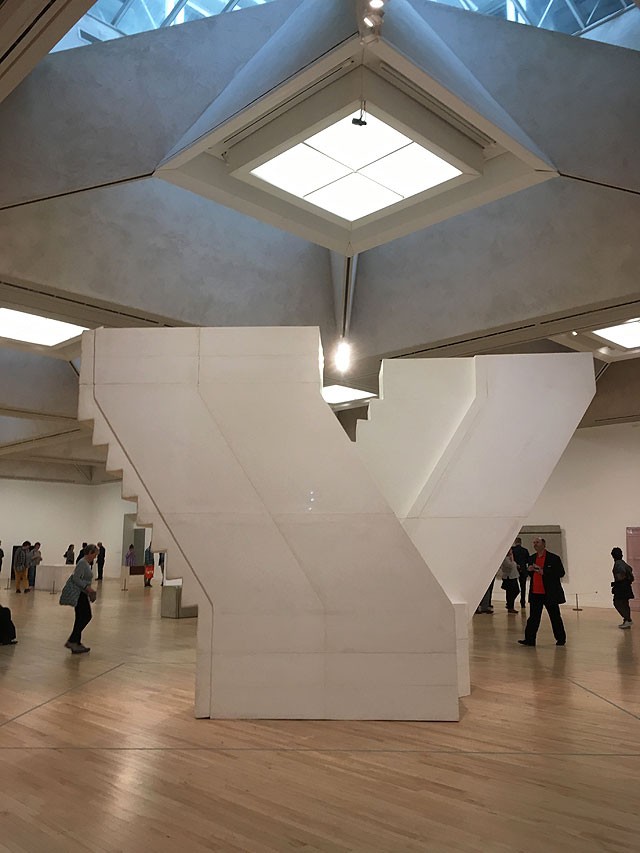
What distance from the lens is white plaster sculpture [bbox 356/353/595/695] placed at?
8.22 meters

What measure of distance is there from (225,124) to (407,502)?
4807 millimetres

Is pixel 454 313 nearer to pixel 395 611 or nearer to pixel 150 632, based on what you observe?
pixel 395 611

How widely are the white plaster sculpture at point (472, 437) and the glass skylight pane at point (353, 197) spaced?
2386 millimetres

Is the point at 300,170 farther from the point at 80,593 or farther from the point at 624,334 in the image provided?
the point at 624,334

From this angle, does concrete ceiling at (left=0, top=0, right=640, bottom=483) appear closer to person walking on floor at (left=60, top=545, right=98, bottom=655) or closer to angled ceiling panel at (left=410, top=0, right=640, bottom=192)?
angled ceiling panel at (left=410, top=0, right=640, bottom=192)

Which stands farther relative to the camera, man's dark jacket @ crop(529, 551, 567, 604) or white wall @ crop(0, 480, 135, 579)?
white wall @ crop(0, 480, 135, 579)

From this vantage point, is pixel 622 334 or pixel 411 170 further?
pixel 622 334

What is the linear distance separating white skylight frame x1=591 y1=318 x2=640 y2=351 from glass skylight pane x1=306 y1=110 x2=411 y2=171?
631 centimetres

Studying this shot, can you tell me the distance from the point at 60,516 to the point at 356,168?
28160mm

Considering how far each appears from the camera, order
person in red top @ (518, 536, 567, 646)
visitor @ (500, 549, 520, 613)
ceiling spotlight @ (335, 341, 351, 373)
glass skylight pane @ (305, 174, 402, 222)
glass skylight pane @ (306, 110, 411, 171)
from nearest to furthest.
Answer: glass skylight pane @ (306, 110, 411, 171)
glass skylight pane @ (305, 174, 402, 222)
person in red top @ (518, 536, 567, 646)
ceiling spotlight @ (335, 341, 351, 373)
visitor @ (500, 549, 520, 613)

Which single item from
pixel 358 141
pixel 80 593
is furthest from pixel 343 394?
pixel 358 141

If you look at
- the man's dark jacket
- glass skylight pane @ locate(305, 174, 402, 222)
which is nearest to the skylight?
glass skylight pane @ locate(305, 174, 402, 222)

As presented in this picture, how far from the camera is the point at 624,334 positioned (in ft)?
43.2

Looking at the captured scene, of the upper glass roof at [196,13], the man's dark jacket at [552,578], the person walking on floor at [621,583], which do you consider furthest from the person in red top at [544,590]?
the upper glass roof at [196,13]
